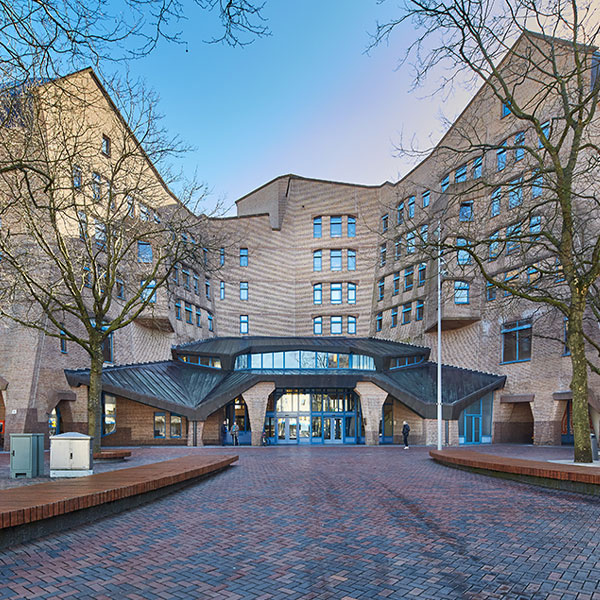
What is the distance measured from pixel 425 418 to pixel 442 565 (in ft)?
80.0

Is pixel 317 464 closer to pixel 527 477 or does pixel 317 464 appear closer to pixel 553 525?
pixel 527 477

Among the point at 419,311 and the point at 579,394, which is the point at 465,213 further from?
the point at 579,394

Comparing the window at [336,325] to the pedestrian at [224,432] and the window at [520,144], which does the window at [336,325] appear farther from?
the window at [520,144]

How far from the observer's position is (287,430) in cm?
3266

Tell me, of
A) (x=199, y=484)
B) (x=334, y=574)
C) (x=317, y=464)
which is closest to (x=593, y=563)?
(x=334, y=574)

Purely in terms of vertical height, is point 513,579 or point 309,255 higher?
point 309,255

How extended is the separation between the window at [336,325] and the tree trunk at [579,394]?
30.1m

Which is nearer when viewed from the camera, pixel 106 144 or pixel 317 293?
pixel 106 144

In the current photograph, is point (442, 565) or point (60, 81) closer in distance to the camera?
point (442, 565)

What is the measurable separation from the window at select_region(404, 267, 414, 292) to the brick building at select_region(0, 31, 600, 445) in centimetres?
15

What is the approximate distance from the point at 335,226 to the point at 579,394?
108ft

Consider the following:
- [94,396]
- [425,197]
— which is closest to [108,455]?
[94,396]

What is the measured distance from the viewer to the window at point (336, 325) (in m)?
44.2

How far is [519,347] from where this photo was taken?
30.6 meters
